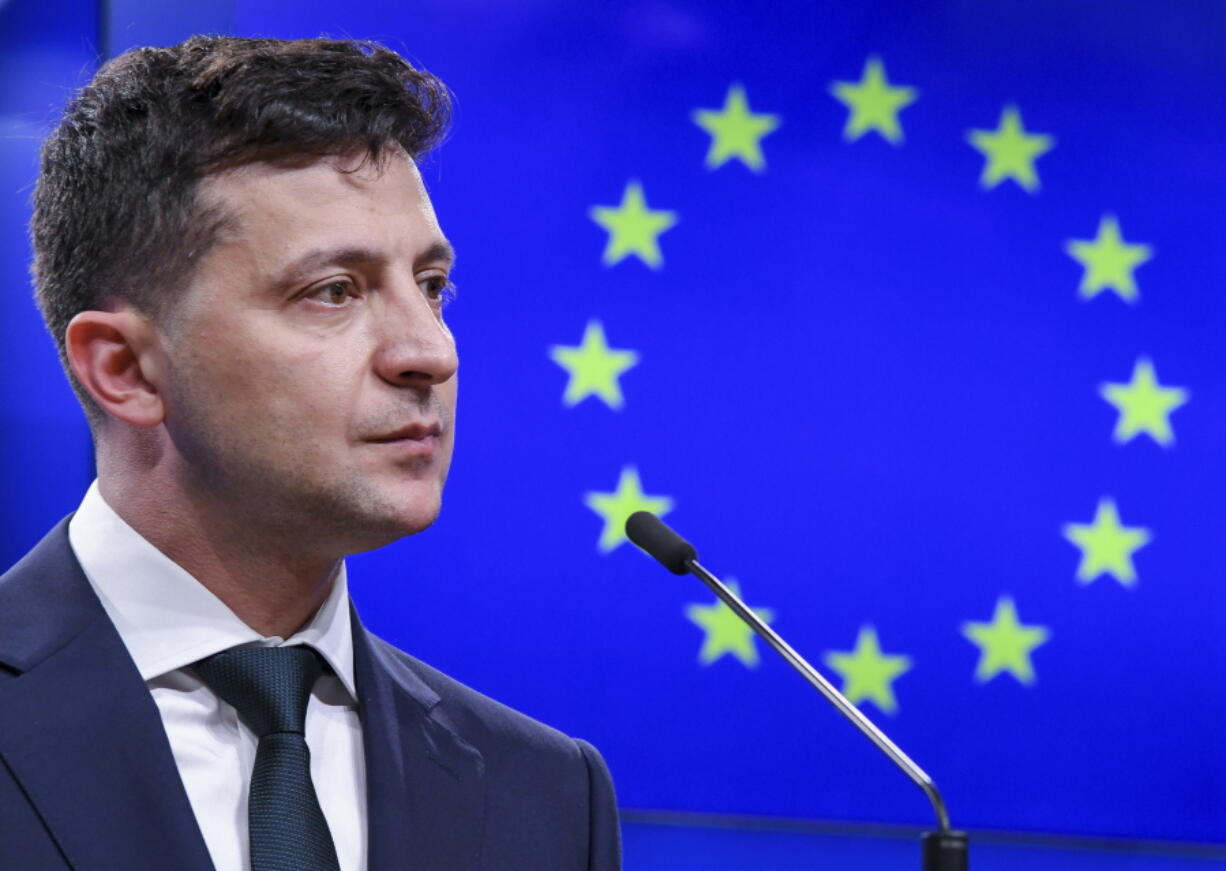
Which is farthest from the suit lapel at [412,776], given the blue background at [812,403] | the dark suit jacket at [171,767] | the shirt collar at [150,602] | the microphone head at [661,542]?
the blue background at [812,403]

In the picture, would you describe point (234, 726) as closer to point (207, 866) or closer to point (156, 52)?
point (207, 866)

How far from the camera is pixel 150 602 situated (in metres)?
1.35

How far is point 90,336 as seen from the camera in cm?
139

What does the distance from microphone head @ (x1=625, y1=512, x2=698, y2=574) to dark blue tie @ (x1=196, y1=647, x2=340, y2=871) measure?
31 centimetres

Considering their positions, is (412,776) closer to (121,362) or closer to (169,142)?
(121,362)

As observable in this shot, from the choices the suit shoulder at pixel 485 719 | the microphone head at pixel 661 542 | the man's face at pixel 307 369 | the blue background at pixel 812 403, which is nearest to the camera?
the man's face at pixel 307 369

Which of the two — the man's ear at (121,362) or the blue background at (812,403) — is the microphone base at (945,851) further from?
the blue background at (812,403)

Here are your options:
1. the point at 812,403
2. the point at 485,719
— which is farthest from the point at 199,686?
the point at 812,403

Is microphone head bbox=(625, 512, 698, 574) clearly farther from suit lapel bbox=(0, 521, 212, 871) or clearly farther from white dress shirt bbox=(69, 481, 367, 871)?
suit lapel bbox=(0, 521, 212, 871)

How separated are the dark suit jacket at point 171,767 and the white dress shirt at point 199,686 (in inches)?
0.9

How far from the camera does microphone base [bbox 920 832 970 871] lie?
1.21 m

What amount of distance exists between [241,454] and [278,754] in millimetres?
249

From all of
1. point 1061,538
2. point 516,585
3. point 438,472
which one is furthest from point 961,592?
point 438,472

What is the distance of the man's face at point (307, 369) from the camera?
132 centimetres
